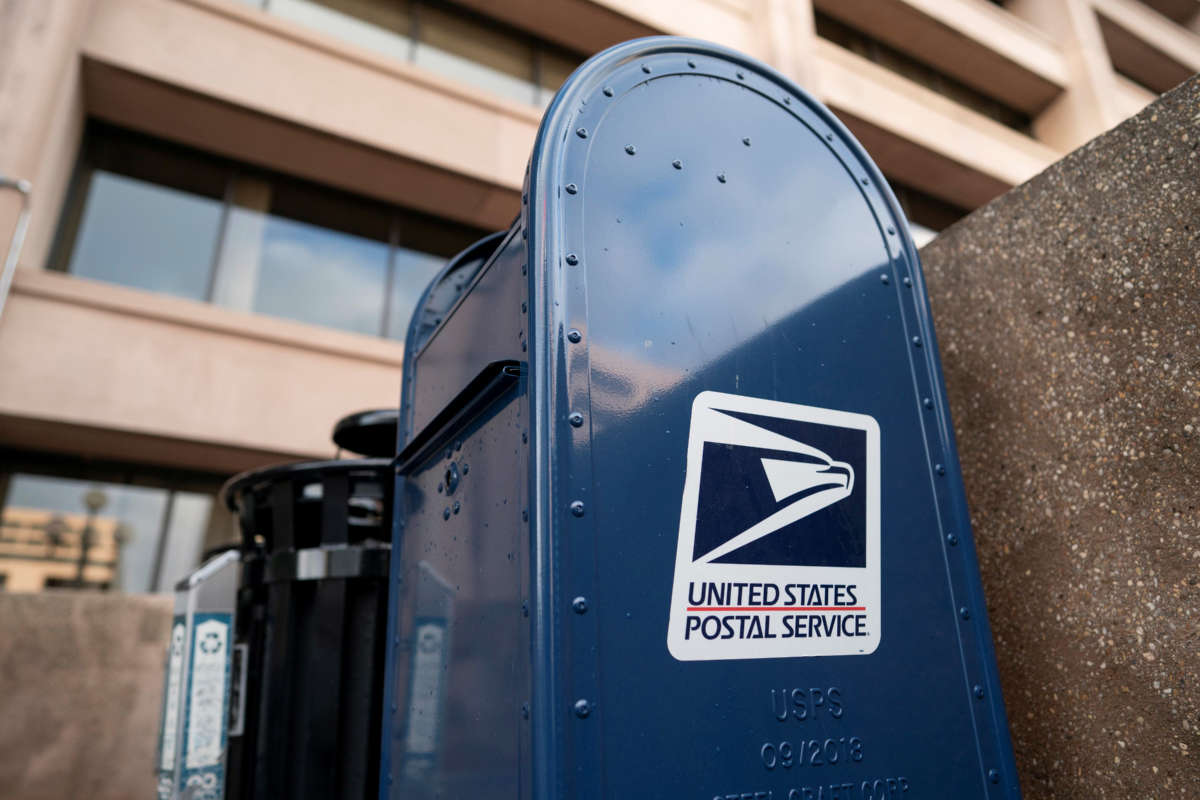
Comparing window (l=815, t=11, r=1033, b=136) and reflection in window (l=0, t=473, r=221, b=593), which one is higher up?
window (l=815, t=11, r=1033, b=136)

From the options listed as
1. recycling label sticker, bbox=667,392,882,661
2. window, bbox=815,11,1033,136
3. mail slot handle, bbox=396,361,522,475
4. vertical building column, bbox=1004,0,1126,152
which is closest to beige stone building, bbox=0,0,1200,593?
window, bbox=815,11,1033,136

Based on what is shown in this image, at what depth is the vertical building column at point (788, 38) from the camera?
8.98 m

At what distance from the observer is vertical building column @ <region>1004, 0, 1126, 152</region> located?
11.9m

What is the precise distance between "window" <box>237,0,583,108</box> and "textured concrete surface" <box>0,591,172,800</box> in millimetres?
5688

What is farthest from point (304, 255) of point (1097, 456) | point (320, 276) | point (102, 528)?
point (1097, 456)

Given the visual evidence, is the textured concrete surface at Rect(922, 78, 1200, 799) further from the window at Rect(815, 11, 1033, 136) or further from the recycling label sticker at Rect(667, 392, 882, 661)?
the window at Rect(815, 11, 1033, 136)

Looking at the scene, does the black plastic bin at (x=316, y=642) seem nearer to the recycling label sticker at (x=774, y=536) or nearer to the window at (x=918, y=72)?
the recycling label sticker at (x=774, y=536)

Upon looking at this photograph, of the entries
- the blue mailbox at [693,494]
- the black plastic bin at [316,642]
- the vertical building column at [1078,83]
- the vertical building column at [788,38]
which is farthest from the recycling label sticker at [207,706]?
the vertical building column at [1078,83]

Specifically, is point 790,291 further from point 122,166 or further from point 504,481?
point 122,166

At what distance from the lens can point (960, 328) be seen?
83.4 inches

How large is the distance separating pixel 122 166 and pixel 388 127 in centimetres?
237

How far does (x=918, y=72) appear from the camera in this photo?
1183 cm

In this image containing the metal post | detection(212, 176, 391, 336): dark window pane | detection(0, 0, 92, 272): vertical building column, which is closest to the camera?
the metal post

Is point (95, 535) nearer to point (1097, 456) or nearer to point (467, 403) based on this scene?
point (467, 403)
